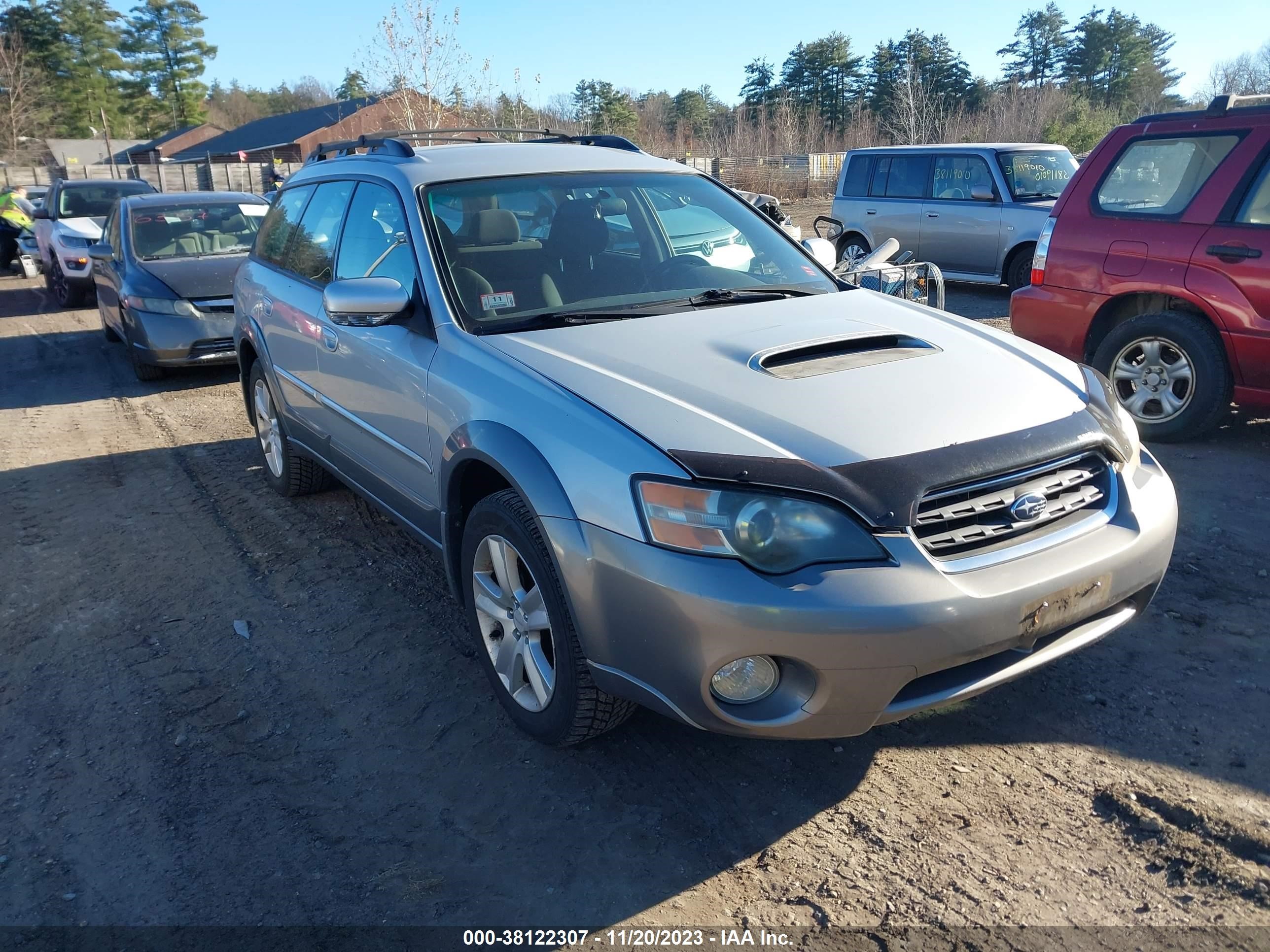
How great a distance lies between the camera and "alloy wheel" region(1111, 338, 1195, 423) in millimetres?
5672

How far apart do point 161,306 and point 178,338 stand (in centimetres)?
33

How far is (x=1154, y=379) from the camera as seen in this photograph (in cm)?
583

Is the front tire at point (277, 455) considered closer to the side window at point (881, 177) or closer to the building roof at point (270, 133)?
the side window at point (881, 177)

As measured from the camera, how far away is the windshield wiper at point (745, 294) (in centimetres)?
366

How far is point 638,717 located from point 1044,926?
54.1 inches

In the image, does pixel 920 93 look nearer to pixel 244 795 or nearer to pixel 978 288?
pixel 978 288

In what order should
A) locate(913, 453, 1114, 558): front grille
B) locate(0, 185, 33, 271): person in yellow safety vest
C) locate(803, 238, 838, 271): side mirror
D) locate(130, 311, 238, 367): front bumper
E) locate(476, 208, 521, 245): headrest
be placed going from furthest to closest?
locate(0, 185, 33, 271): person in yellow safety vest, locate(130, 311, 238, 367): front bumper, locate(803, 238, 838, 271): side mirror, locate(476, 208, 521, 245): headrest, locate(913, 453, 1114, 558): front grille

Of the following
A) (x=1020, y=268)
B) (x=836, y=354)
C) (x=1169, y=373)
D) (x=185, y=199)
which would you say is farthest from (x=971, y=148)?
(x=836, y=354)

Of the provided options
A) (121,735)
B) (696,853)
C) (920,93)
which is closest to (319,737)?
(121,735)

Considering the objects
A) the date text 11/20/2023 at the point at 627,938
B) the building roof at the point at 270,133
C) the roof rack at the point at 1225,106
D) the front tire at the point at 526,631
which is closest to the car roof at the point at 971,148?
the roof rack at the point at 1225,106

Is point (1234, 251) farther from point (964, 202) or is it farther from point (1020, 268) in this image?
point (964, 202)

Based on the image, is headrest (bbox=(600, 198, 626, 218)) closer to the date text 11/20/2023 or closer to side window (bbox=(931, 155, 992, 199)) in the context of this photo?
the date text 11/20/2023

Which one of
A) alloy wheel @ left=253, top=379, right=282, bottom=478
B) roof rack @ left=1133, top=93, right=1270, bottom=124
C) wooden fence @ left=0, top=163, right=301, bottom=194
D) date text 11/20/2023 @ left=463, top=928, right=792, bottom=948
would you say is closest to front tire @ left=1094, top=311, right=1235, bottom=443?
roof rack @ left=1133, top=93, right=1270, bottom=124

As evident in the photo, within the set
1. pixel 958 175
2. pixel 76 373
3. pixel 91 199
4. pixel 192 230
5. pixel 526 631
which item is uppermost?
pixel 91 199
